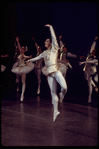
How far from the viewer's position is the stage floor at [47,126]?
3.59 m

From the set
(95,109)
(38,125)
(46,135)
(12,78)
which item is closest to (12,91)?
(12,78)

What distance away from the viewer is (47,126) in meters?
4.45

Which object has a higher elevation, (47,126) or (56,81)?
(56,81)

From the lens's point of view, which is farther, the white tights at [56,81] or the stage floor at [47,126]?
the white tights at [56,81]

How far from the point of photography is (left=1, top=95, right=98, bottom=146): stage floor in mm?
3594

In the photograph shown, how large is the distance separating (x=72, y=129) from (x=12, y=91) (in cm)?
603

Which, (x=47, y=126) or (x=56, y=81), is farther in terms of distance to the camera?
(x=47, y=126)

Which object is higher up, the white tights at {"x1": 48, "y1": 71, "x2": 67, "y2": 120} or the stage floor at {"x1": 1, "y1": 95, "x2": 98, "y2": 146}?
the white tights at {"x1": 48, "y1": 71, "x2": 67, "y2": 120}

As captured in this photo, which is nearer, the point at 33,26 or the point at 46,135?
the point at 46,135

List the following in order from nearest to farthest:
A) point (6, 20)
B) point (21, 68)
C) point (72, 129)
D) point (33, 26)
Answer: point (72, 129) < point (21, 68) < point (6, 20) < point (33, 26)

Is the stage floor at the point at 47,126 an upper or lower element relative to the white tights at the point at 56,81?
lower

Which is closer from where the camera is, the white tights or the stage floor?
the stage floor

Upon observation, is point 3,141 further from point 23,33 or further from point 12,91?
point 23,33

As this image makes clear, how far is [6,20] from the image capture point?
970 cm
